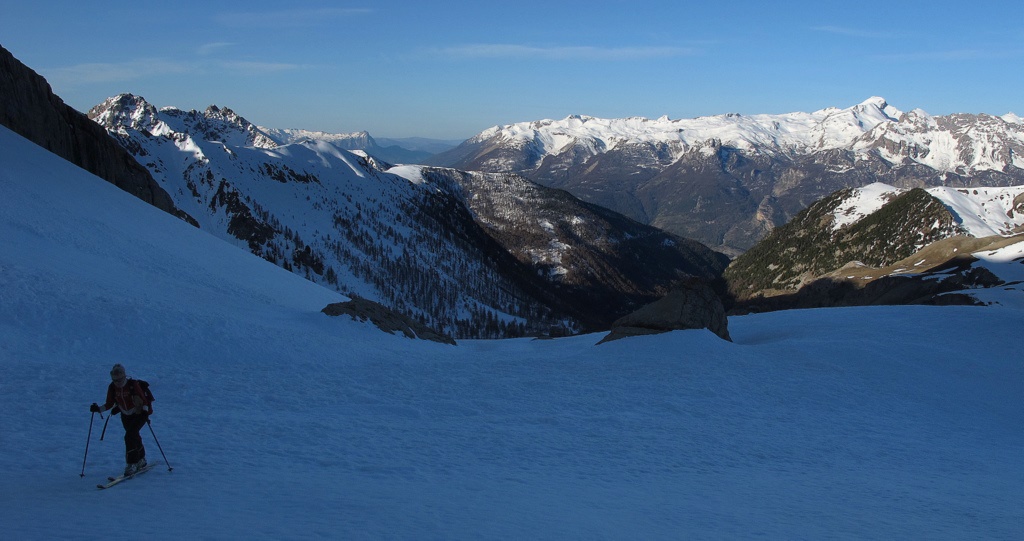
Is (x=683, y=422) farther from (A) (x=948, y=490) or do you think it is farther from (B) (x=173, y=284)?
(B) (x=173, y=284)

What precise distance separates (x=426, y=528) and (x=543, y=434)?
9.14m

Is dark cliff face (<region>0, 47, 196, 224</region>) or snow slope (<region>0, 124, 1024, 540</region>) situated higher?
dark cliff face (<region>0, 47, 196, 224</region>)

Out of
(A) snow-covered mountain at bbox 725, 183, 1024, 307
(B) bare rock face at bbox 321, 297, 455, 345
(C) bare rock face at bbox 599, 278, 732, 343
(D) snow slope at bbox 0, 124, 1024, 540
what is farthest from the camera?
(A) snow-covered mountain at bbox 725, 183, 1024, 307

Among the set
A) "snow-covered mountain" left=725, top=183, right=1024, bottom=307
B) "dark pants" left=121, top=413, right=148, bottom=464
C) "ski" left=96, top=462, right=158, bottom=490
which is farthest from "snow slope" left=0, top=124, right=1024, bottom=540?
"snow-covered mountain" left=725, top=183, right=1024, bottom=307

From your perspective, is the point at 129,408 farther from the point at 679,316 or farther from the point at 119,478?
the point at 679,316

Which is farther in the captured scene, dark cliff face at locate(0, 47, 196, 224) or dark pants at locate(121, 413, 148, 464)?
dark cliff face at locate(0, 47, 196, 224)

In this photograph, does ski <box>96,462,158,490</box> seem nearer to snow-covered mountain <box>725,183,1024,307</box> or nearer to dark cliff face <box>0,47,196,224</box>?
dark cliff face <box>0,47,196,224</box>

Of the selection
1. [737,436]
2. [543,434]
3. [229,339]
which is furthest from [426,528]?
[229,339]

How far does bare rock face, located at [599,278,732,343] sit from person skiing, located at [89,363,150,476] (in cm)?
3144

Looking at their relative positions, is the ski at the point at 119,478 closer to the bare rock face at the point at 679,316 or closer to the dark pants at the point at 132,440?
the dark pants at the point at 132,440

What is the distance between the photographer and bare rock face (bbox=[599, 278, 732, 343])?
136 ft

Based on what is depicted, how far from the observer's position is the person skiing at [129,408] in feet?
45.2

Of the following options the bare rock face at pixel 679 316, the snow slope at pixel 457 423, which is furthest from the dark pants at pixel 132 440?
the bare rock face at pixel 679 316

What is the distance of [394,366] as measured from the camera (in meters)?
30.5
